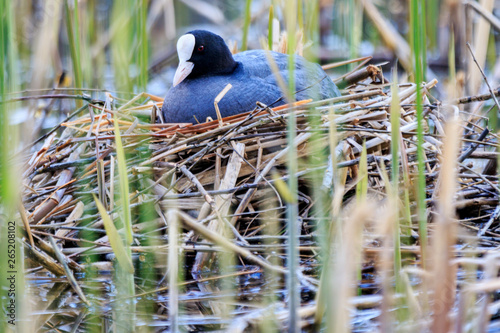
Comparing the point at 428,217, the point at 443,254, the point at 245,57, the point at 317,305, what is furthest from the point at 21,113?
the point at 443,254

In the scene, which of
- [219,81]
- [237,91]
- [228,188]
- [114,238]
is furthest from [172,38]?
[114,238]

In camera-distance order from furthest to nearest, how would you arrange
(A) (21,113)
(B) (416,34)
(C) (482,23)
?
(A) (21,113), (C) (482,23), (B) (416,34)

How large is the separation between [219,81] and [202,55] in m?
0.18

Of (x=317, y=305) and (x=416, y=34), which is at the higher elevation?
(x=416, y=34)

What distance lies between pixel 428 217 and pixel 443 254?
976 millimetres

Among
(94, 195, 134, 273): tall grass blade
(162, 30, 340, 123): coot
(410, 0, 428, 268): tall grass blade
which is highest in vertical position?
(162, 30, 340, 123): coot

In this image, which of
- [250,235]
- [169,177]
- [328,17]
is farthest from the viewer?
[328,17]

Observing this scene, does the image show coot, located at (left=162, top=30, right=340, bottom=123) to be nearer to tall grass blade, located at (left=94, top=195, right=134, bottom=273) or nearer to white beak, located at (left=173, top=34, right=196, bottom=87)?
white beak, located at (left=173, top=34, right=196, bottom=87)

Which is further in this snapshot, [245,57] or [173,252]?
[245,57]

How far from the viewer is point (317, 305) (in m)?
1.23

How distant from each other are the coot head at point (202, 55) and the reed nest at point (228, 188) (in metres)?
0.42

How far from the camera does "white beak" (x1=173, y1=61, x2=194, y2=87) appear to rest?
8.17ft

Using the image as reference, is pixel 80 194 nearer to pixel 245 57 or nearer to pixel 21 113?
pixel 245 57

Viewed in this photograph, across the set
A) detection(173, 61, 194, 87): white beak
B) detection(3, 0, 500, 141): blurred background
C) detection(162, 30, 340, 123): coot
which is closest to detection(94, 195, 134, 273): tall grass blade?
detection(3, 0, 500, 141): blurred background
